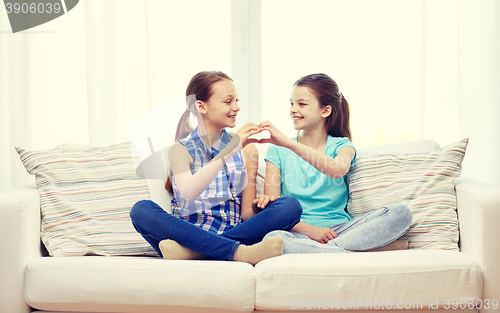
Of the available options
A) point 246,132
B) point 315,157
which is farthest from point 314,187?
point 246,132

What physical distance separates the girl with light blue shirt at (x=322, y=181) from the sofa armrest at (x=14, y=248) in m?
0.80

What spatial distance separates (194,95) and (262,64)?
0.88 m

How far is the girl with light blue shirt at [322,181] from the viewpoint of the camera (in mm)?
1355

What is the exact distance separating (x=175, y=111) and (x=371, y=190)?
2.85ft

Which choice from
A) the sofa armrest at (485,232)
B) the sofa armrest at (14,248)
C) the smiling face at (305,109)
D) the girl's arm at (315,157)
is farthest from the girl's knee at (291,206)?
the sofa armrest at (14,248)

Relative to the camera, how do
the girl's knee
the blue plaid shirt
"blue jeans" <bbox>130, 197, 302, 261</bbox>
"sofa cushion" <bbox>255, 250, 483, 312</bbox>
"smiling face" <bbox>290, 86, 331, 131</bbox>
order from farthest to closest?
"smiling face" <bbox>290, 86, 331, 131</bbox> < the blue plaid shirt < the girl's knee < "blue jeans" <bbox>130, 197, 302, 261</bbox> < "sofa cushion" <bbox>255, 250, 483, 312</bbox>

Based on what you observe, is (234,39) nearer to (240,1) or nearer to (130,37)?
(240,1)

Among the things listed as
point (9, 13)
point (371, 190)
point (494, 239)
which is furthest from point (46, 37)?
point (494, 239)

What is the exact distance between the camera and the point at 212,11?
7.88 feet

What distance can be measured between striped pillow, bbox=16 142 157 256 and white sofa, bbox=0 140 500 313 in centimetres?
14

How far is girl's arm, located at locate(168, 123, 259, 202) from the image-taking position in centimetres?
143

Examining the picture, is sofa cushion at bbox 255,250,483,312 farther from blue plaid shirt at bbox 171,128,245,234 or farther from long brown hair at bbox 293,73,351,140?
long brown hair at bbox 293,73,351,140

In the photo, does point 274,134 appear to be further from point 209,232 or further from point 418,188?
point 418,188

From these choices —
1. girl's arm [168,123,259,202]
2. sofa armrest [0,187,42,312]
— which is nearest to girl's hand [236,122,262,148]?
girl's arm [168,123,259,202]
